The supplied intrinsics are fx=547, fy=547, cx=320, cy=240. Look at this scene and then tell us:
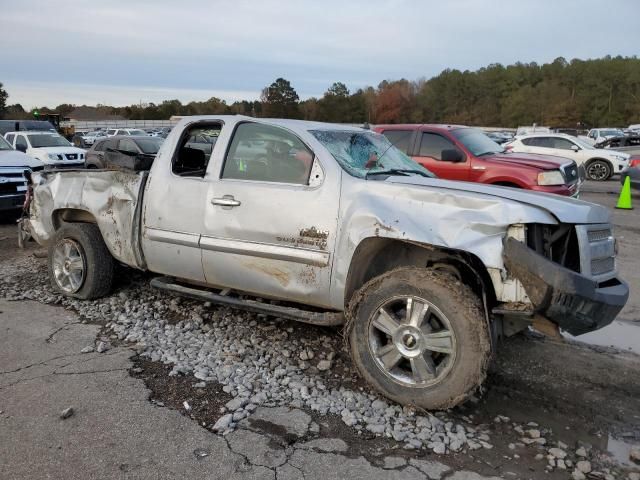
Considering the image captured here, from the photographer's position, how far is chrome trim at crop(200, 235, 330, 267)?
12.7ft

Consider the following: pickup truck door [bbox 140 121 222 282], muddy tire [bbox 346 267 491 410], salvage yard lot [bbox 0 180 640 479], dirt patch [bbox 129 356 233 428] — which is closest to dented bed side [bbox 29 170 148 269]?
pickup truck door [bbox 140 121 222 282]

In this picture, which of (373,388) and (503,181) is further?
(503,181)

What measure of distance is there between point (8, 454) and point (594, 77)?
368 feet

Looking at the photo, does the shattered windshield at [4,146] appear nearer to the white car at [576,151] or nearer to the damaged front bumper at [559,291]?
the damaged front bumper at [559,291]

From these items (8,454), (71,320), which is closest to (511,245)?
(8,454)

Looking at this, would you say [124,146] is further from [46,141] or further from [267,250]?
[267,250]

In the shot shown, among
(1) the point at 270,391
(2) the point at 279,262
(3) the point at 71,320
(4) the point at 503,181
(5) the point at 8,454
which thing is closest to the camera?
(5) the point at 8,454

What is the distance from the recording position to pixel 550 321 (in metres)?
3.29

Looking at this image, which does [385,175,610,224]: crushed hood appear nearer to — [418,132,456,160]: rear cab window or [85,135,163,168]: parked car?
[418,132,456,160]: rear cab window

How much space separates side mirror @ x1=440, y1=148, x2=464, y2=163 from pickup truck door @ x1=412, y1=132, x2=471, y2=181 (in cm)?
10

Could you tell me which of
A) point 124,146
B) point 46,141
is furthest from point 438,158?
point 46,141

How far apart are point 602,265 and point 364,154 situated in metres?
1.94

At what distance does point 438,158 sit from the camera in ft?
31.8

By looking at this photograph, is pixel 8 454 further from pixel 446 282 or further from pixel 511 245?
pixel 511 245
